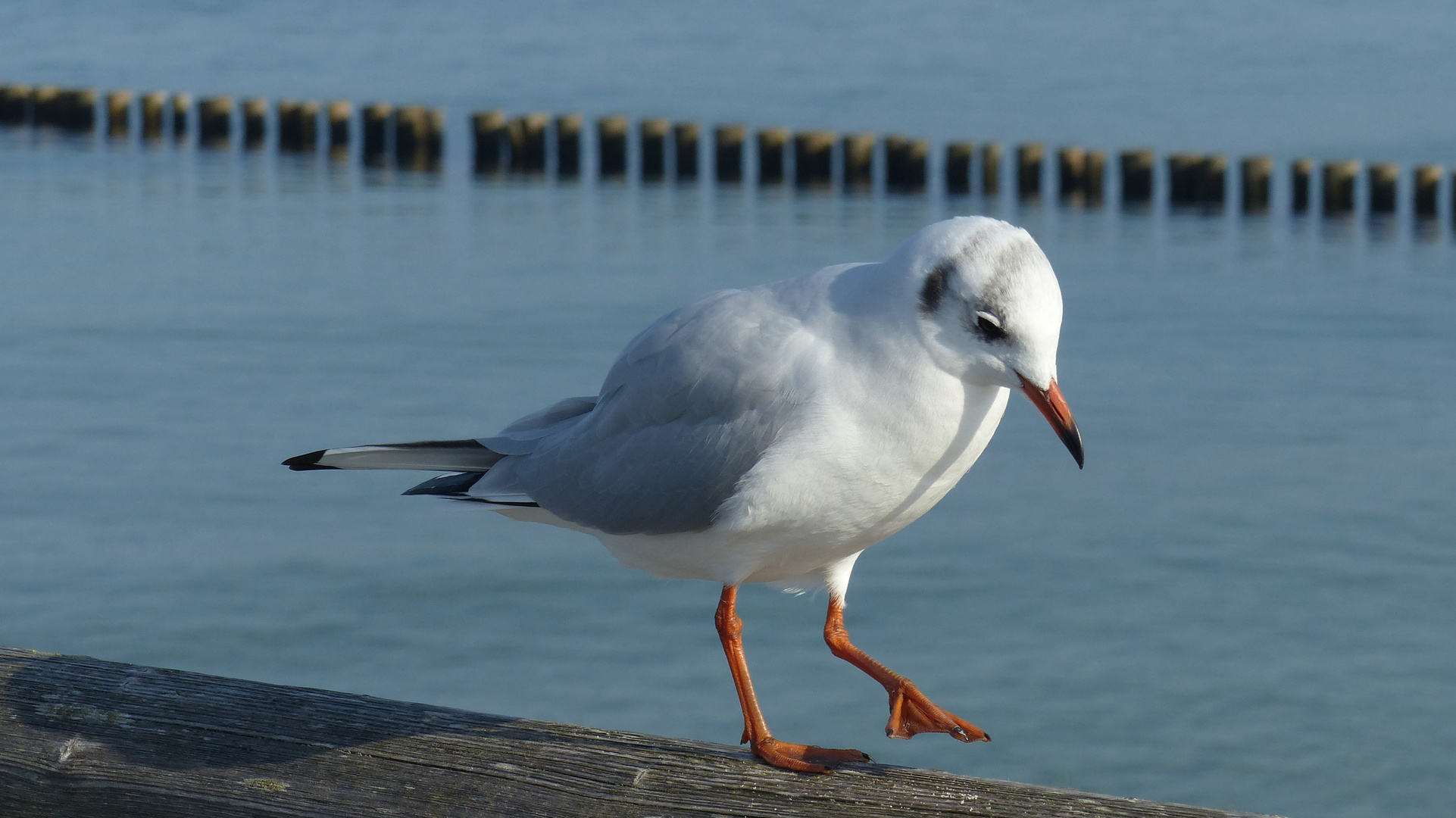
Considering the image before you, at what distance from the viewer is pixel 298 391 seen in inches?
534

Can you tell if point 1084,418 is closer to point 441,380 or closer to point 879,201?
point 441,380

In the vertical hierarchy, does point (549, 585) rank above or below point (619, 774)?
below

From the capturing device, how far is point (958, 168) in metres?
26.0

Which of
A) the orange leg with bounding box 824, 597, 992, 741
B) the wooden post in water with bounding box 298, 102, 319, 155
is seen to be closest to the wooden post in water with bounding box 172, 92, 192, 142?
the wooden post in water with bounding box 298, 102, 319, 155

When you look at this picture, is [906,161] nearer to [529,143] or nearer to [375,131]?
[529,143]

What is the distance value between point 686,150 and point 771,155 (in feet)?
4.66

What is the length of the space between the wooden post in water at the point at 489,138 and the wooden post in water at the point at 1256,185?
11.8 metres

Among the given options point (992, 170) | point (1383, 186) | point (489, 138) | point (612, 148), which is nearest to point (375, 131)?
point (489, 138)

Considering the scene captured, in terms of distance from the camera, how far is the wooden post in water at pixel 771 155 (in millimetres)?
27078

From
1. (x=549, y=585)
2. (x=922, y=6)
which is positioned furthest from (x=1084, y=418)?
(x=922, y=6)

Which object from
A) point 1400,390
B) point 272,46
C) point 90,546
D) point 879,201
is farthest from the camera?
point 272,46

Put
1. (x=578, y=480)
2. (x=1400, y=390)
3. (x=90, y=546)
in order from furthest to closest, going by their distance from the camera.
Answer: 1. (x=1400, y=390)
2. (x=90, y=546)
3. (x=578, y=480)

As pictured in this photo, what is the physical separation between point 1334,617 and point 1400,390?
4.97 metres

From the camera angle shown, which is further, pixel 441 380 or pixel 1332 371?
pixel 1332 371
